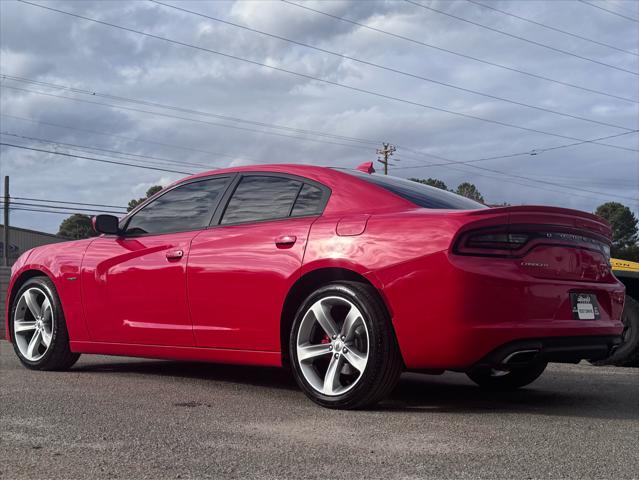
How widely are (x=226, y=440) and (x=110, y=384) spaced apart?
216cm

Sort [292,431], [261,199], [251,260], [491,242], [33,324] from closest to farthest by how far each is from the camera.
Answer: [292,431], [491,242], [251,260], [261,199], [33,324]

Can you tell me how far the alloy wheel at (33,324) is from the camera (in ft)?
20.3

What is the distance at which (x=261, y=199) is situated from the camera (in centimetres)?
500

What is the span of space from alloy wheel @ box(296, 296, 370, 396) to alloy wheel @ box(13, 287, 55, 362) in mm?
2672

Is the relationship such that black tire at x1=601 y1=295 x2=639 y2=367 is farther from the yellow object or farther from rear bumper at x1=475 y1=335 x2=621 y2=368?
rear bumper at x1=475 y1=335 x2=621 y2=368

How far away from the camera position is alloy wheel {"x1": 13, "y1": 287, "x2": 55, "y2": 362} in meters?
6.19

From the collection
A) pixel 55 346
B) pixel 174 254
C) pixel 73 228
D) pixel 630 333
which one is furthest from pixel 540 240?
pixel 73 228

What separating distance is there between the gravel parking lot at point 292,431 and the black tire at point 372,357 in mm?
89

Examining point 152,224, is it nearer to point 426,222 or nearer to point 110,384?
point 110,384

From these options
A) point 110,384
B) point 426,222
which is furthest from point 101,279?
point 426,222

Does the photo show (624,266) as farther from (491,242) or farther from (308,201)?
(308,201)

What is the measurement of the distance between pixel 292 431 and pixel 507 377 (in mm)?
2309

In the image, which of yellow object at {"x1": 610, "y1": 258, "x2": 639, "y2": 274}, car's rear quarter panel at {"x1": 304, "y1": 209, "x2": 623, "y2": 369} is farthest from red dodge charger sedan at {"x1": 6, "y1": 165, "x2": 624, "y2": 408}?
yellow object at {"x1": 610, "y1": 258, "x2": 639, "y2": 274}

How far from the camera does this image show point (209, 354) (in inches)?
196
